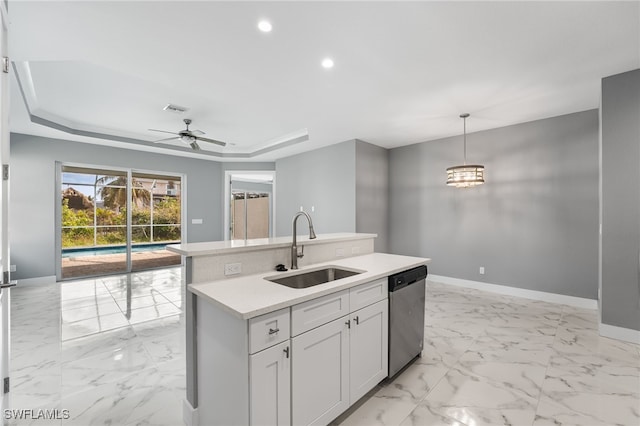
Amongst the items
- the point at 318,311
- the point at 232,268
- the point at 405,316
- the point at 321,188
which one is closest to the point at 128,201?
the point at 321,188

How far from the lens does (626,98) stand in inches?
112

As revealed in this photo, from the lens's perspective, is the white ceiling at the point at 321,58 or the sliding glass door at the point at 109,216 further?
the sliding glass door at the point at 109,216

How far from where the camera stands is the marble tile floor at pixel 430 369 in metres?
1.82

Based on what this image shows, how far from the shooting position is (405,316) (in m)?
2.23

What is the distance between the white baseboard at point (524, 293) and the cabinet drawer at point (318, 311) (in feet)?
12.9

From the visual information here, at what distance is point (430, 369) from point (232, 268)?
184 centimetres

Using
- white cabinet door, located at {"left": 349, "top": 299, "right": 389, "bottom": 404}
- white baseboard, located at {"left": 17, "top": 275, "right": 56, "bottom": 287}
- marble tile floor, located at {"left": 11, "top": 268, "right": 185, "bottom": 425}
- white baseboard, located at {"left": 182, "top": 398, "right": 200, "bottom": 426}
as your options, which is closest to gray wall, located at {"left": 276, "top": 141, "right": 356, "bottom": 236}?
marble tile floor, located at {"left": 11, "top": 268, "right": 185, "bottom": 425}

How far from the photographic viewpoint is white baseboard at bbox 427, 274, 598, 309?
3.83 metres

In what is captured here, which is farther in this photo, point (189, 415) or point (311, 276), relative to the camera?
point (311, 276)

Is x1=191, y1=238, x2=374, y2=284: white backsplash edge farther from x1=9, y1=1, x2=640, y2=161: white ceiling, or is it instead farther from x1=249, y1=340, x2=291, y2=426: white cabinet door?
x1=9, y1=1, x2=640, y2=161: white ceiling

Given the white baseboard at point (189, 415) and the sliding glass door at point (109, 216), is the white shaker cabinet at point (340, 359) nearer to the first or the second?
the white baseboard at point (189, 415)

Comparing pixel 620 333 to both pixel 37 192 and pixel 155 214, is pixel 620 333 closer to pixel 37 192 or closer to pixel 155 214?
pixel 155 214

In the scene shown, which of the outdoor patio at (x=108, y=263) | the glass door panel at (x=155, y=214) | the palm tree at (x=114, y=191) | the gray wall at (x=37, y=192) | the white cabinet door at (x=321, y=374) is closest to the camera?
the white cabinet door at (x=321, y=374)

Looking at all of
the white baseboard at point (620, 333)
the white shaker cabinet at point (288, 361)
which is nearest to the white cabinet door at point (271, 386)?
the white shaker cabinet at point (288, 361)
